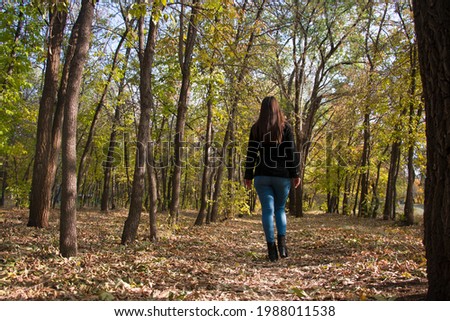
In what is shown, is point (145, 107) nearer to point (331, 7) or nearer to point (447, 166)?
point (447, 166)

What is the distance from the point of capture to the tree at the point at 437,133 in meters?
2.59

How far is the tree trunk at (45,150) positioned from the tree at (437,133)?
8544mm

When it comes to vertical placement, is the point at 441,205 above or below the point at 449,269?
above

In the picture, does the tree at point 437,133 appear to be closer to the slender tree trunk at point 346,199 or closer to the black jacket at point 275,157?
the black jacket at point 275,157

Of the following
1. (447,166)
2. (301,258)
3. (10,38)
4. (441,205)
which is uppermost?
(10,38)

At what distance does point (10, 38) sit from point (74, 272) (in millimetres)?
9585

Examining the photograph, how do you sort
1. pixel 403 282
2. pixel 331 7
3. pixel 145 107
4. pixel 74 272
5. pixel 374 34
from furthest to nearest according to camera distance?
pixel 374 34 < pixel 331 7 < pixel 145 107 < pixel 74 272 < pixel 403 282

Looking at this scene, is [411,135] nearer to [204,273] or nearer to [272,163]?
[272,163]

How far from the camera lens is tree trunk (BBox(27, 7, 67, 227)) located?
9047mm

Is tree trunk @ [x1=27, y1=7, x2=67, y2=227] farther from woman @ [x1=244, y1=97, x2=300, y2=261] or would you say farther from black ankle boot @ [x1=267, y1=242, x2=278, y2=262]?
black ankle boot @ [x1=267, y1=242, x2=278, y2=262]
